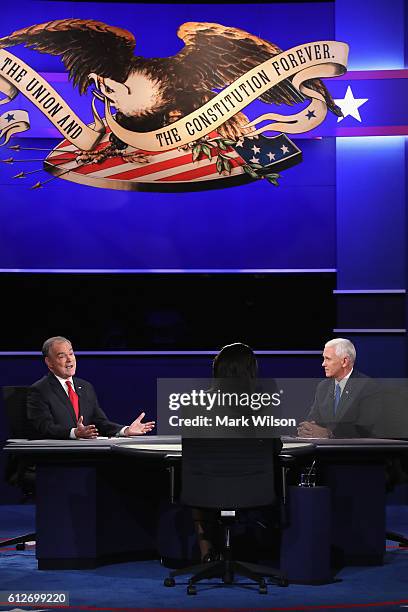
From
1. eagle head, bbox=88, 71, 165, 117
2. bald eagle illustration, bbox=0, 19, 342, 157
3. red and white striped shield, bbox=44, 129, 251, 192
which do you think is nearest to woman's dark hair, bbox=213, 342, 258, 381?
red and white striped shield, bbox=44, 129, 251, 192

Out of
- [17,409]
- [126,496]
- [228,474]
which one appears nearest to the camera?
[228,474]

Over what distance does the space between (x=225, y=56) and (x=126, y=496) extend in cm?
414

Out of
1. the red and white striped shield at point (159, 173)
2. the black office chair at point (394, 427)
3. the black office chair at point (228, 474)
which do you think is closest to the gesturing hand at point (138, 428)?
the black office chair at point (228, 474)

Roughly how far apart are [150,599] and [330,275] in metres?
4.05

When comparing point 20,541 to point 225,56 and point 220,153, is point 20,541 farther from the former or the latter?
point 225,56

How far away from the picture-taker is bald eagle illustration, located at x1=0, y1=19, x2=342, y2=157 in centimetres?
830

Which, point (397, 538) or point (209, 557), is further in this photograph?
point (397, 538)

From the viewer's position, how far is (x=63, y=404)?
616 centimetres

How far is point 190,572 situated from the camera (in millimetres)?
4938

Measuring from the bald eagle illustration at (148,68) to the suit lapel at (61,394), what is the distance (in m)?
2.81

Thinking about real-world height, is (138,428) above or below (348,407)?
below

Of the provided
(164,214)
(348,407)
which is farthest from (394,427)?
(164,214)

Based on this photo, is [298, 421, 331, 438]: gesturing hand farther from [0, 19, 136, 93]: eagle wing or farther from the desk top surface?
[0, 19, 136, 93]: eagle wing

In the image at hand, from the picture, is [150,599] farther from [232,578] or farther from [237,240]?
[237,240]
